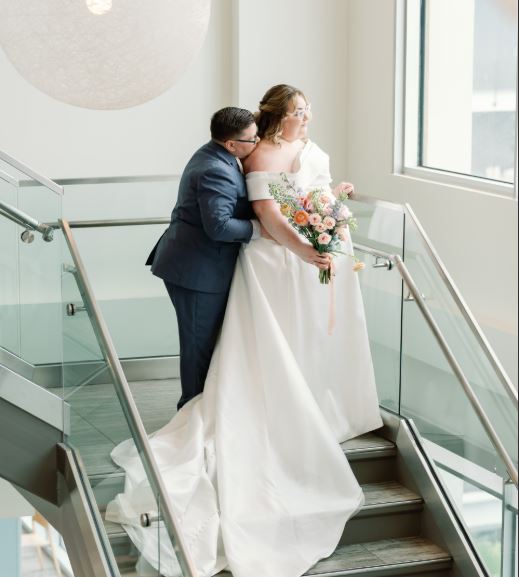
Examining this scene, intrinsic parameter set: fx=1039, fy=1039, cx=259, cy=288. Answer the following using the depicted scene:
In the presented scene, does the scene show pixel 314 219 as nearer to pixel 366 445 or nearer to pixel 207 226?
pixel 207 226

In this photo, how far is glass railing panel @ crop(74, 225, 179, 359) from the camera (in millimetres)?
6445

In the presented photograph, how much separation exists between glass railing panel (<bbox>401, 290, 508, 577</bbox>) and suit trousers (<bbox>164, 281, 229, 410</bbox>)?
3.32 feet

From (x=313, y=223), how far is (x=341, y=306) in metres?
0.70

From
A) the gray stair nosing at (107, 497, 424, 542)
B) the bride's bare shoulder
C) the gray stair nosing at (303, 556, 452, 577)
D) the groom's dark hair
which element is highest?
the groom's dark hair

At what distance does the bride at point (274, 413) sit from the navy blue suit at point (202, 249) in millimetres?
91

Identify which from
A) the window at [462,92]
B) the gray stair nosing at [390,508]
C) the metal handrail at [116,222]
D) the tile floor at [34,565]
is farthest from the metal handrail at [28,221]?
the tile floor at [34,565]

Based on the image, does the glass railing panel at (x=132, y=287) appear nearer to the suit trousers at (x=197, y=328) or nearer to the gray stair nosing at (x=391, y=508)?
the suit trousers at (x=197, y=328)

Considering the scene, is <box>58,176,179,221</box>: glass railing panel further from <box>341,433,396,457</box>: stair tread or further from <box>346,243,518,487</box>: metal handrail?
<box>341,433,396,457</box>: stair tread

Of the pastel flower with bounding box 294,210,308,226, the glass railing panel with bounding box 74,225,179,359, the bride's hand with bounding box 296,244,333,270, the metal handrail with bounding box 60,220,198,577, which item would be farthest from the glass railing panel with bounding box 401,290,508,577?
the glass railing panel with bounding box 74,225,179,359

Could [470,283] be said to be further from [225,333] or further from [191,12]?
[191,12]

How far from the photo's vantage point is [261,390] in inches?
201

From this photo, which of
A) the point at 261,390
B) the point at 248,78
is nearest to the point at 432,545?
the point at 261,390

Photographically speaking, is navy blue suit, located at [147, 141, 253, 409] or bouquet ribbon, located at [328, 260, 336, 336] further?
bouquet ribbon, located at [328, 260, 336, 336]

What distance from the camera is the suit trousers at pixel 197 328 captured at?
5219 mm
